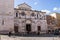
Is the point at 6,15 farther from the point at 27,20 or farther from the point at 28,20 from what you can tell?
the point at 28,20

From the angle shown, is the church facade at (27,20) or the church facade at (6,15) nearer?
the church facade at (6,15)

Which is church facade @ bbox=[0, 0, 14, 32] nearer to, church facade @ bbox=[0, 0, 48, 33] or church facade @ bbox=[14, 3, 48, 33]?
church facade @ bbox=[0, 0, 48, 33]

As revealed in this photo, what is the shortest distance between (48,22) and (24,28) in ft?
13.3

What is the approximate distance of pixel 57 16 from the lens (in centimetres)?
1936

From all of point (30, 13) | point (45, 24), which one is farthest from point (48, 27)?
point (30, 13)

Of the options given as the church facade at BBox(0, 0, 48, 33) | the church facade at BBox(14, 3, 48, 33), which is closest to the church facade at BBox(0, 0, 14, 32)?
the church facade at BBox(0, 0, 48, 33)

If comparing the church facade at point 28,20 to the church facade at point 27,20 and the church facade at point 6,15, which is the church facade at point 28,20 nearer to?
the church facade at point 27,20

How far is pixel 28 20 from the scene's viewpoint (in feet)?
57.1

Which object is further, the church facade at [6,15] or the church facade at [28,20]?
the church facade at [28,20]

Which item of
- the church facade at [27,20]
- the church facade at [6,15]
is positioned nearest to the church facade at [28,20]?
the church facade at [27,20]

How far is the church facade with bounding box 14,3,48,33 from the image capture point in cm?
1672

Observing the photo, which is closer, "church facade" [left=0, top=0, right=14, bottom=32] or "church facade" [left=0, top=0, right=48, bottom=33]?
"church facade" [left=0, top=0, right=14, bottom=32]

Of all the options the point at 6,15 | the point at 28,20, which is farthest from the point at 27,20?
the point at 6,15

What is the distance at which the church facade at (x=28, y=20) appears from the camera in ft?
54.9
